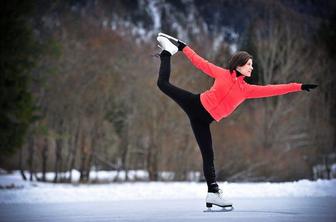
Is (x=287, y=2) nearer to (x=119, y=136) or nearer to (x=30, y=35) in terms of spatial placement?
(x=119, y=136)

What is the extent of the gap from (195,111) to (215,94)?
252 mm

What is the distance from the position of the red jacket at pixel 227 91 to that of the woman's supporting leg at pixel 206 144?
0.53 feet

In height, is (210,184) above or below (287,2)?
below

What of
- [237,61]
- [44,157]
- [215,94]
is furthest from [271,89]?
[44,157]

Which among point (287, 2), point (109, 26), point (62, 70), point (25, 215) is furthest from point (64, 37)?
point (25, 215)

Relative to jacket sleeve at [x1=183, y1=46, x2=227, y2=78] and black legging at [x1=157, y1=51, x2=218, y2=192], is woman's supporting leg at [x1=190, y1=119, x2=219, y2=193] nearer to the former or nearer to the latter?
black legging at [x1=157, y1=51, x2=218, y2=192]

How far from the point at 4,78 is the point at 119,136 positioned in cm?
673

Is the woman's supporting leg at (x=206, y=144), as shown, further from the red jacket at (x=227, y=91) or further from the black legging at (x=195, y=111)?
the red jacket at (x=227, y=91)

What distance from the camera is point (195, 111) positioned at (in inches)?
194

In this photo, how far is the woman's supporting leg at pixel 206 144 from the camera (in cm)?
498

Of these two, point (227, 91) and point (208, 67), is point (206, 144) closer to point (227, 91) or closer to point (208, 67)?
point (227, 91)

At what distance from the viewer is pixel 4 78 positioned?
1425 cm

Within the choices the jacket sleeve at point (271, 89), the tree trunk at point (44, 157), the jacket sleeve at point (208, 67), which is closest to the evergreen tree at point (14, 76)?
the tree trunk at point (44, 157)

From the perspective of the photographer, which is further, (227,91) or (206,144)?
(206,144)
